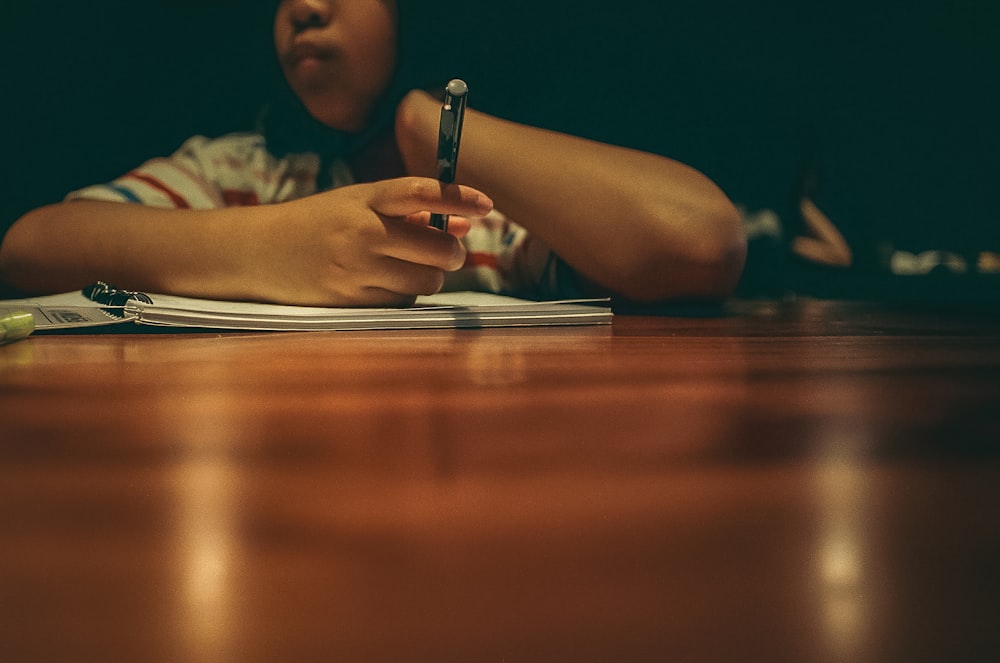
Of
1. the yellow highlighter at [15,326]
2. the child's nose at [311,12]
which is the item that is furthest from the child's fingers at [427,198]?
the child's nose at [311,12]

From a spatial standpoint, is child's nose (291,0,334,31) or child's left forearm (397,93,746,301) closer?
child's left forearm (397,93,746,301)

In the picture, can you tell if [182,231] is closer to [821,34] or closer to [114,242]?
[114,242]

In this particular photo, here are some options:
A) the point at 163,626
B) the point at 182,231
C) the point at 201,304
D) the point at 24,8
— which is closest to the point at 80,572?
the point at 163,626

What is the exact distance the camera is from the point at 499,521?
11 centimetres

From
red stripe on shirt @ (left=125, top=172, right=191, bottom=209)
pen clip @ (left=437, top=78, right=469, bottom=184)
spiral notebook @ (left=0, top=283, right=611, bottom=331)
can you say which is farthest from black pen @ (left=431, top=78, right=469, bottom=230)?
red stripe on shirt @ (left=125, top=172, right=191, bottom=209)

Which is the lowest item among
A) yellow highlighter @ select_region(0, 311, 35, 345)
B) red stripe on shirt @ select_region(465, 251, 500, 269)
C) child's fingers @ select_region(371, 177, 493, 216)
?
yellow highlighter @ select_region(0, 311, 35, 345)

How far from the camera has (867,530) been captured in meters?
0.11

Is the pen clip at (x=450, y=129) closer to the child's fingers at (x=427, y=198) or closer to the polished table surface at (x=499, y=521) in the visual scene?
the child's fingers at (x=427, y=198)

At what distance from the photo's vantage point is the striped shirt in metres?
0.84

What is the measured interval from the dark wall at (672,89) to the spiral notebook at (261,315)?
0.81 metres

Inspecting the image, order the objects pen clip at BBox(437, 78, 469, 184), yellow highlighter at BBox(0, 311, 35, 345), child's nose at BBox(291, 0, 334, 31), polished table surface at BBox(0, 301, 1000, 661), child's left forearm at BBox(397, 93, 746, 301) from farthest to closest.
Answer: child's nose at BBox(291, 0, 334, 31) < child's left forearm at BBox(397, 93, 746, 301) < pen clip at BBox(437, 78, 469, 184) < yellow highlighter at BBox(0, 311, 35, 345) < polished table surface at BBox(0, 301, 1000, 661)

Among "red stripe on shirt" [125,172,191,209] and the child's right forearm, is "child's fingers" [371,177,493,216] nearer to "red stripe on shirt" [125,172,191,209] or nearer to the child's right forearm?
the child's right forearm

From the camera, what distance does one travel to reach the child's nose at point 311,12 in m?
0.82

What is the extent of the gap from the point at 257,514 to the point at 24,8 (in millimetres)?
1484
